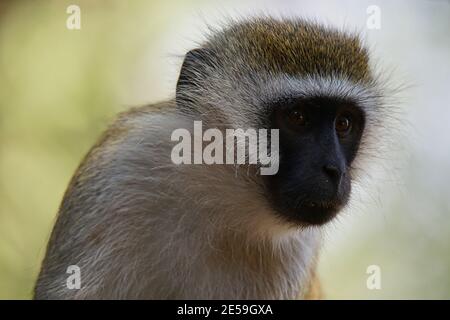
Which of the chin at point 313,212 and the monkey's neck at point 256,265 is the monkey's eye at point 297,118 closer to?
the chin at point 313,212

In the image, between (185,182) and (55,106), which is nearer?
(185,182)

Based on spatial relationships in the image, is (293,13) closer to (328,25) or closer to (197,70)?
(328,25)

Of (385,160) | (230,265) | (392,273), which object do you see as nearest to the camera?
(230,265)

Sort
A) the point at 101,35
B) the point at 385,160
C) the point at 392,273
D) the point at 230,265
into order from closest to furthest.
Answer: the point at 230,265 → the point at 385,160 → the point at 392,273 → the point at 101,35

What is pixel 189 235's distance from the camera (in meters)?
4.55

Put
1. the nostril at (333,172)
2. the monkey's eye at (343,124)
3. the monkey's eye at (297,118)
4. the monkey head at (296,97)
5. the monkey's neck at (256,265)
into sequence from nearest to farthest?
the nostril at (333,172), the monkey head at (296,97), the monkey's eye at (297,118), the monkey's eye at (343,124), the monkey's neck at (256,265)

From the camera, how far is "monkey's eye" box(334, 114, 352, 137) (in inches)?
173

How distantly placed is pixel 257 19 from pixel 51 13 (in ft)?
8.16

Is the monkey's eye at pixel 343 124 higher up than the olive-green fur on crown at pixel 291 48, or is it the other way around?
the olive-green fur on crown at pixel 291 48

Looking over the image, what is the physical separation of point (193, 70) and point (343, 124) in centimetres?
83

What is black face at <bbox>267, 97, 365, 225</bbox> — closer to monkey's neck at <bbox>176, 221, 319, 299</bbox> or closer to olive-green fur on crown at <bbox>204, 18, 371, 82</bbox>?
olive-green fur on crown at <bbox>204, 18, 371, 82</bbox>

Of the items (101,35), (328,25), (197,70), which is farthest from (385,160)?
(101,35)

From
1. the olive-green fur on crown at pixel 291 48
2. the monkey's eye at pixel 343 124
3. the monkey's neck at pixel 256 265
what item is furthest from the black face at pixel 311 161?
the monkey's neck at pixel 256 265

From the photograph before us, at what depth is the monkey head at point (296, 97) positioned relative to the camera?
4121 millimetres
